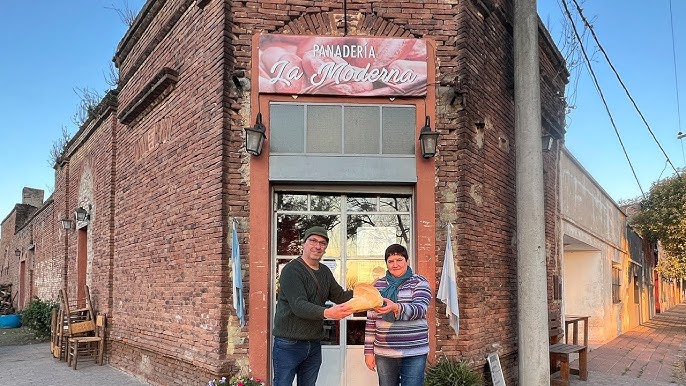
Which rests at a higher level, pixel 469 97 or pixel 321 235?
pixel 469 97

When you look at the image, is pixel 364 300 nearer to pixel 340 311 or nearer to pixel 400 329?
pixel 340 311

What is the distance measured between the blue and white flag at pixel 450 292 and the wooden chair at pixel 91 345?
686cm

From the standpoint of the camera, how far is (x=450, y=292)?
263 inches

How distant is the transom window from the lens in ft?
23.0

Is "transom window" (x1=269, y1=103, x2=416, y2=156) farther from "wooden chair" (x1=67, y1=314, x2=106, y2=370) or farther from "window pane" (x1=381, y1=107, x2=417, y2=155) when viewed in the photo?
"wooden chair" (x1=67, y1=314, x2=106, y2=370)

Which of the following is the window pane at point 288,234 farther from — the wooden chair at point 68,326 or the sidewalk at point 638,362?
the wooden chair at point 68,326

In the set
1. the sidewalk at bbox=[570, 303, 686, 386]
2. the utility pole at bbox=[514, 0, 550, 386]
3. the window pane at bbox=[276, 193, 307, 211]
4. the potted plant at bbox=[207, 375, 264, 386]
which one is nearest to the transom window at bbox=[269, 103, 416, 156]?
the window pane at bbox=[276, 193, 307, 211]

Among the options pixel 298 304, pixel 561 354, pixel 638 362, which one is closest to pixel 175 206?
pixel 298 304

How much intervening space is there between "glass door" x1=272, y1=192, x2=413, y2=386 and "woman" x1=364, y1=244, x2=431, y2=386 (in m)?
1.78

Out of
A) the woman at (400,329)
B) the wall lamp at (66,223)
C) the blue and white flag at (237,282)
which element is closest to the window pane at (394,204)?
the blue and white flag at (237,282)

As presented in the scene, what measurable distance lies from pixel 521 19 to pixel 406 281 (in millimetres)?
3979

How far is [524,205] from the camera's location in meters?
7.07

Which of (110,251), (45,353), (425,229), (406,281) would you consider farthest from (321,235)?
(45,353)

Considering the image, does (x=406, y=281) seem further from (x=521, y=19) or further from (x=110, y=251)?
(x=110, y=251)
